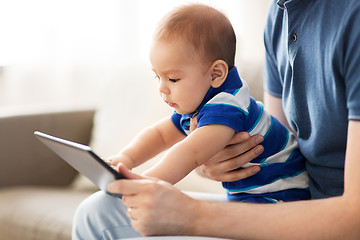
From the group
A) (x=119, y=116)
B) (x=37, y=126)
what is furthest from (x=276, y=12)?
(x=37, y=126)

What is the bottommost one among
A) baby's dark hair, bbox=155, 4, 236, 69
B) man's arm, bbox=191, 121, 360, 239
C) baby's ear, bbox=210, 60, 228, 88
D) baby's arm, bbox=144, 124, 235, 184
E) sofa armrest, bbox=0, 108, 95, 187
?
sofa armrest, bbox=0, 108, 95, 187

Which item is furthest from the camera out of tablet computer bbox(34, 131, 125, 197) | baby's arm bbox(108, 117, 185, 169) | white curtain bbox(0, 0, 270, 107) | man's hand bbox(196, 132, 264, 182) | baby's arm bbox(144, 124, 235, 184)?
white curtain bbox(0, 0, 270, 107)

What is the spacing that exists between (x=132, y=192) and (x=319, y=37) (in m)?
0.45

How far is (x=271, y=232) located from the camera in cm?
83

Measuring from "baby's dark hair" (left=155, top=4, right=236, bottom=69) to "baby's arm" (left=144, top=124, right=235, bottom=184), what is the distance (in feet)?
0.51

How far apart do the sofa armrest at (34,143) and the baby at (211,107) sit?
952 mm

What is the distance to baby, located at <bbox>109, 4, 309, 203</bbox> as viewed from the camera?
917mm

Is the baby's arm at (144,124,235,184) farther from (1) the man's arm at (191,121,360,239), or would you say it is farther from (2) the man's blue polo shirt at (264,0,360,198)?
(2) the man's blue polo shirt at (264,0,360,198)

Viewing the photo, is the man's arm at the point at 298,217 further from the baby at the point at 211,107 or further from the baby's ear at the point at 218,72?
the baby's ear at the point at 218,72

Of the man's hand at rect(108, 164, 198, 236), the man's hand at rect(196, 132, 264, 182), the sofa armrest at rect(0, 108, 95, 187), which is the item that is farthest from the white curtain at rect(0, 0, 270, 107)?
the man's hand at rect(108, 164, 198, 236)

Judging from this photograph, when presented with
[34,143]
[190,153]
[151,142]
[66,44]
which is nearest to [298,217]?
[190,153]

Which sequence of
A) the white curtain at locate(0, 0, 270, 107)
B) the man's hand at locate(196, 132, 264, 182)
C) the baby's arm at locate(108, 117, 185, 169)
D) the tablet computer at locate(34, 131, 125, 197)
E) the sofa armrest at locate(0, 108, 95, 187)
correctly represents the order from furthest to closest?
the white curtain at locate(0, 0, 270, 107), the sofa armrest at locate(0, 108, 95, 187), the baby's arm at locate(108, 117, 185, 169), the man's hand at locate(196, 132, 264, 182), the tablet computer at locate(34, 131, 125, 197)

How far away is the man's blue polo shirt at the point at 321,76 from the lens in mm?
818

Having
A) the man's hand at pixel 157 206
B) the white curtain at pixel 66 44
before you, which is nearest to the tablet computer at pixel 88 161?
the man's hand at pixel 157 206
